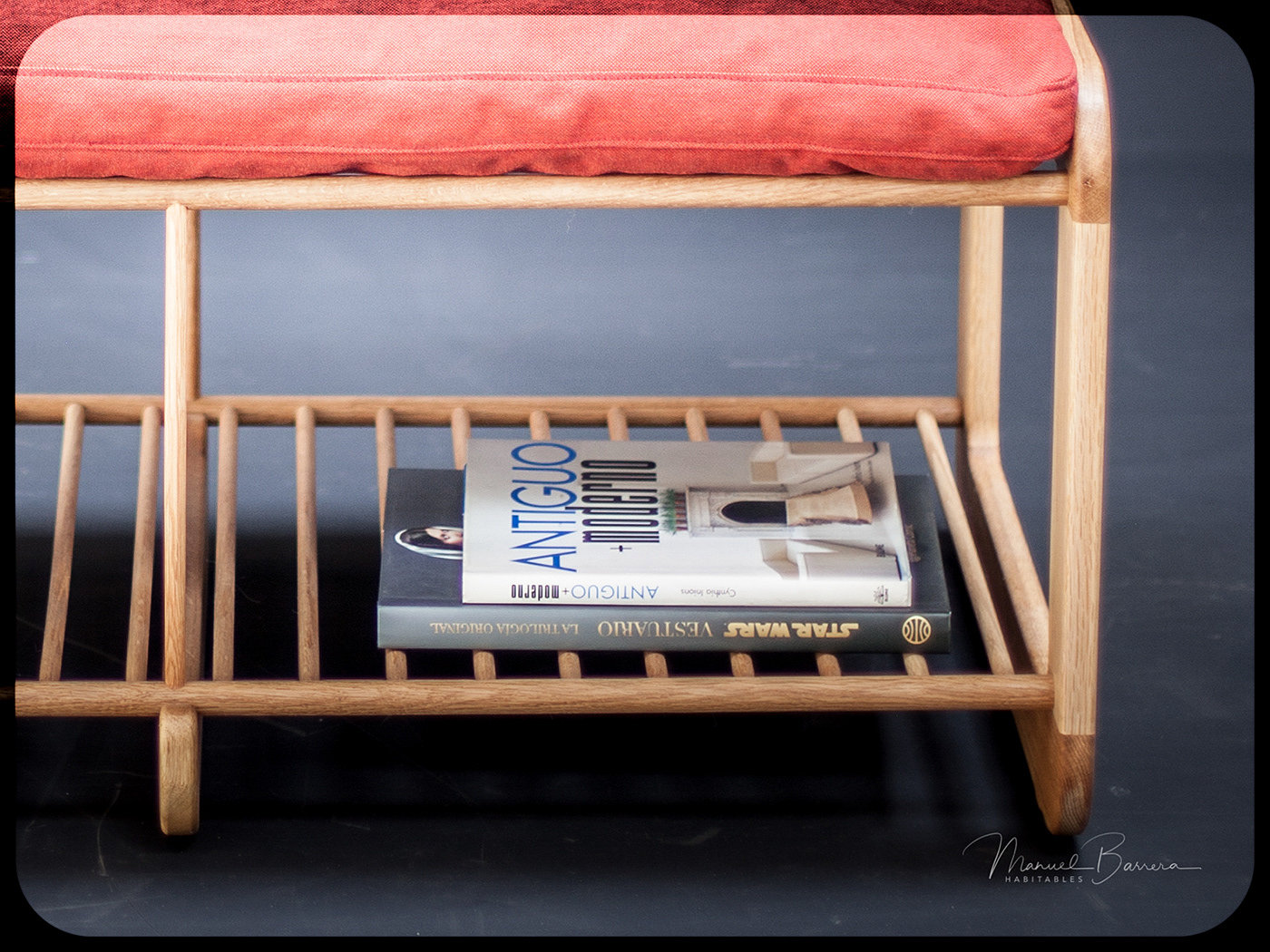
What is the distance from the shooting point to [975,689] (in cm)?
97

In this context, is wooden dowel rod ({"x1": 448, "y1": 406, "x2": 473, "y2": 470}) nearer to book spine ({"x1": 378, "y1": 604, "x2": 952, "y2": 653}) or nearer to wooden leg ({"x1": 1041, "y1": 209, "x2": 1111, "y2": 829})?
book spine ({"x1": 378, "y1": 604, "x2": 952, "y2": 653})

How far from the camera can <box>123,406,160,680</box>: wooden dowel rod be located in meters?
1.02

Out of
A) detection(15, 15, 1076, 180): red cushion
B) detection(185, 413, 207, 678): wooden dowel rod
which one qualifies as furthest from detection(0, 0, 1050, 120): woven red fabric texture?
detection(185, 413, 207, 678): wooden dowel rod

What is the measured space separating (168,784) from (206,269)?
109cm

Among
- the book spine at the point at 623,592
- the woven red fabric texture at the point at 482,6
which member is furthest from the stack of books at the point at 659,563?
the woven red fabric texture at the point at 482,6

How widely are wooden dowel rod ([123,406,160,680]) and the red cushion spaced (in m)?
0.32

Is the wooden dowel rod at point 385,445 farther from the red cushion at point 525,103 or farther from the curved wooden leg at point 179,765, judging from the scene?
the red cushion at point 525,103

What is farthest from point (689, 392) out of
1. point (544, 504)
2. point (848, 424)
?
point (544, 504)

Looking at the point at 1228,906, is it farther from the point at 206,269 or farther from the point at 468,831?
the point at 206,269

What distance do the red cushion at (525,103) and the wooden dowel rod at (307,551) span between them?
0.30 m

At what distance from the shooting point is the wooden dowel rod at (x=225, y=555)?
1.02 m

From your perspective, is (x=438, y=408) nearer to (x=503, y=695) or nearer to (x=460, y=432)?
(x=460, y=432)

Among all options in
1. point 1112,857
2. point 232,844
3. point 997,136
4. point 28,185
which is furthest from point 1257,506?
point 28,185

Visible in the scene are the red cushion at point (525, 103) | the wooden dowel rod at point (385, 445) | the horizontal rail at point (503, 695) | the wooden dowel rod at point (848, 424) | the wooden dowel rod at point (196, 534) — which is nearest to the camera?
the red cushion at point (525, 103)
